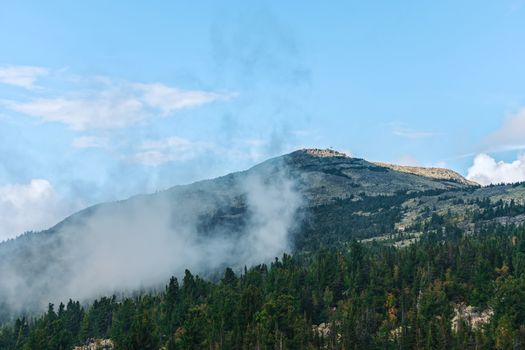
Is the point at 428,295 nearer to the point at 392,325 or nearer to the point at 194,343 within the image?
the point at 392,325

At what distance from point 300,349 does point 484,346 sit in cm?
4603

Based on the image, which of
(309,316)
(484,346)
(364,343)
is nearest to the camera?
(484,346)

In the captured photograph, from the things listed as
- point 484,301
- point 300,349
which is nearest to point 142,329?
point 300,349

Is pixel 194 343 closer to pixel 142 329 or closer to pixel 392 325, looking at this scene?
pixel 142 329

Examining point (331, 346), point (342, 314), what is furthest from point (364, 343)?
point (342, 314)

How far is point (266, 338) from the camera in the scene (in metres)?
140

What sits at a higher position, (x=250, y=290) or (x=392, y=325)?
(x=250, y=290)

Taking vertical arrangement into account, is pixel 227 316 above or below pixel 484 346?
above

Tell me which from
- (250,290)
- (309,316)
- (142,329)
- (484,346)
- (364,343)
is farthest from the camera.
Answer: (309,316)

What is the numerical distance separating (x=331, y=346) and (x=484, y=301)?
63364 millimetres

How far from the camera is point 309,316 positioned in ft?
625

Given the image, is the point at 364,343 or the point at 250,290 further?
the point at 250,290

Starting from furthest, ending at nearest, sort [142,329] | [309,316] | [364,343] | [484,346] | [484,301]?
1. [309,316]
2. [484,301]
3. [364,343]
4. [142,329]
5. [484,346]

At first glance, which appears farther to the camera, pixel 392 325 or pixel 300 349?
pixel 392 325
